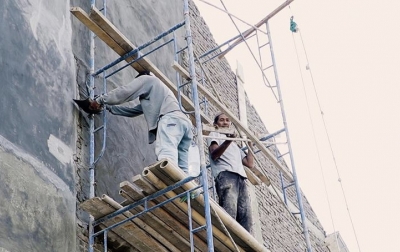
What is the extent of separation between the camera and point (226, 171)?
7.34 meters

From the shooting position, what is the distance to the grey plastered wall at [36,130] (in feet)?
17.9

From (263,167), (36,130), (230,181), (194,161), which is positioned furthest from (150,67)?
(263,167)

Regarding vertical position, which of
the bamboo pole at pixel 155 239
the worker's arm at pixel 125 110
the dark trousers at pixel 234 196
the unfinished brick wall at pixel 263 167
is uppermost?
the unfinished brick wall at pixel 263 167

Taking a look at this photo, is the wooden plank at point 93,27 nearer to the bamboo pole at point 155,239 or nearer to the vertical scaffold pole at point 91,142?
the vertical scaffold pole at point 91,142

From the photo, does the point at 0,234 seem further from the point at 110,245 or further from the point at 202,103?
the point at 202,103

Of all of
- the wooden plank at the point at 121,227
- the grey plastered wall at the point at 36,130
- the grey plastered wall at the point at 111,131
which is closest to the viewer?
the grey plastered wall at the point at 36,130

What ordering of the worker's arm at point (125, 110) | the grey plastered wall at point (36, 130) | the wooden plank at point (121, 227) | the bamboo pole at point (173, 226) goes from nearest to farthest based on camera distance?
the grey plastered wall at point (36, 130)
the wooden plank at point (121, 227)
the bamboo pole at point (173, 226)
the worker's arm at point (125, 110)

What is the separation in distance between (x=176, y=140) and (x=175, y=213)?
0.72 meters

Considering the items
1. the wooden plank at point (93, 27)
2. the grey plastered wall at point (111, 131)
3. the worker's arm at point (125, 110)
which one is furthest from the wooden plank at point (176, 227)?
the wooden plank at point (93, 27)

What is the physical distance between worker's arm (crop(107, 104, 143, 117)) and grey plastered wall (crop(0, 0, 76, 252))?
0.50 metres

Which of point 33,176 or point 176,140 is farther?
point 176,140

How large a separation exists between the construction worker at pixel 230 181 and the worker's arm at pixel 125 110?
0.81 metres

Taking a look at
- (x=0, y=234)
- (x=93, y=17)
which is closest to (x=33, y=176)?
(x=0, y=234)

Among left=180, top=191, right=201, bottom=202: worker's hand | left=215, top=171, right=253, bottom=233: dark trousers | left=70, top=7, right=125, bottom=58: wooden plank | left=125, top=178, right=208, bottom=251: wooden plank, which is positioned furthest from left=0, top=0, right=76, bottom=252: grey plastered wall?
left=215, top=171, right=253, bottom=233: dark trousers
